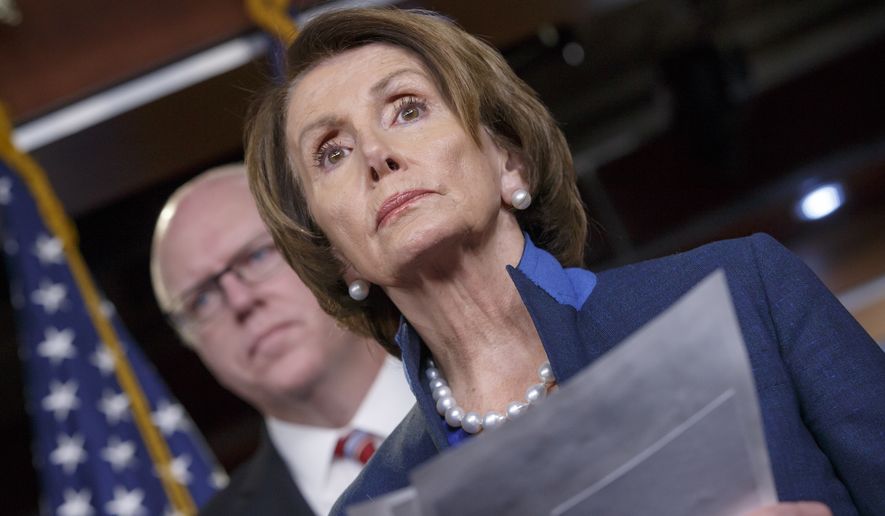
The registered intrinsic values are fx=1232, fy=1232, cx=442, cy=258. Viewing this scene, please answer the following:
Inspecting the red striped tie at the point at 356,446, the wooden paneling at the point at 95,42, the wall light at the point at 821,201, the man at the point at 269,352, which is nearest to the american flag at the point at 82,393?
the wooden paneling at the point at 95,42

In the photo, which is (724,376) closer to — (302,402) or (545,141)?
(545,141)

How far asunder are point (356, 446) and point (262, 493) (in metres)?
0.21

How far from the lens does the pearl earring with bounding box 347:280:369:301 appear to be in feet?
5.10

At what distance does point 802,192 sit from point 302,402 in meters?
2.34

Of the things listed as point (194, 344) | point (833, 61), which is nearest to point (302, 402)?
point (194, 344)

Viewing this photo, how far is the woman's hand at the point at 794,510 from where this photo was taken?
1.08 m

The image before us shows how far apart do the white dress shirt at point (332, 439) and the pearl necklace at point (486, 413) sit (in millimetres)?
863

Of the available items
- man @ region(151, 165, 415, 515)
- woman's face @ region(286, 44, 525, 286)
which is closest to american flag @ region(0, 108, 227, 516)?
man @ region(151, 165, 415, 515)

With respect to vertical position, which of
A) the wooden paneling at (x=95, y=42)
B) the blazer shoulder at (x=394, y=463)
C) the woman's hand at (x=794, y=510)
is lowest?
the woman's hand at (x=794, y=510)

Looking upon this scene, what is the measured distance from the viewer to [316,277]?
158 centimetres

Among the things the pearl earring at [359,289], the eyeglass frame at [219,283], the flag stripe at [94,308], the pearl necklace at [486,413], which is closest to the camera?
the pearl necklace at [486,413]

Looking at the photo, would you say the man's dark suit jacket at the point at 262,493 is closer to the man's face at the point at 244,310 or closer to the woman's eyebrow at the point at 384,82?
the man's face at the point at 244,310

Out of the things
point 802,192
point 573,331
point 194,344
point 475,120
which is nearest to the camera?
point 573,331

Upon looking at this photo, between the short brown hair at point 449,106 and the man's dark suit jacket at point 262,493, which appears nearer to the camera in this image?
the short brown hair at point 449,106
